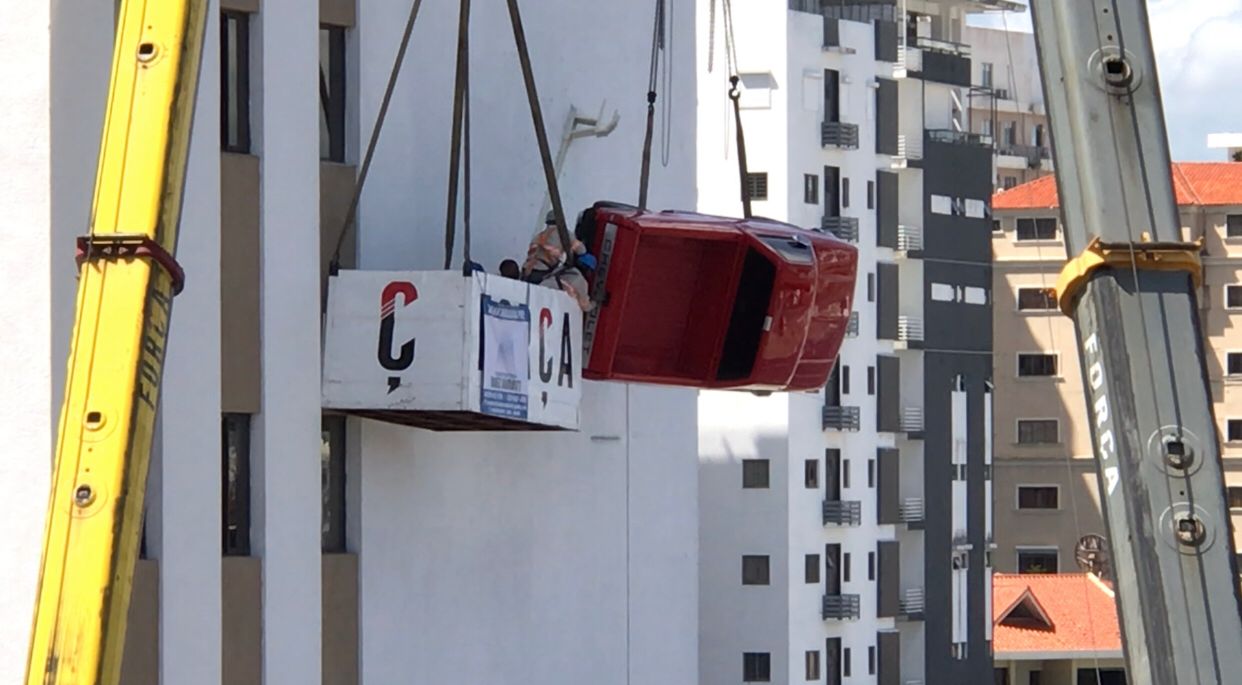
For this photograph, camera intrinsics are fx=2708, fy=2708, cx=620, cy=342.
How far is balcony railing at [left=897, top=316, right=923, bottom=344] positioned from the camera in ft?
239

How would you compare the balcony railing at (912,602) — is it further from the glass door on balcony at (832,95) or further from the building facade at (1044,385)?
the building facade at (1044,385)

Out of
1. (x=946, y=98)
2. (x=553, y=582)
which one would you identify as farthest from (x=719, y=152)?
(x=553, y=582)

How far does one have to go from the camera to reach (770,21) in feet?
220

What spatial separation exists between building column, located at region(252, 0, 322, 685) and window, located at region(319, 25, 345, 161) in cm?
76

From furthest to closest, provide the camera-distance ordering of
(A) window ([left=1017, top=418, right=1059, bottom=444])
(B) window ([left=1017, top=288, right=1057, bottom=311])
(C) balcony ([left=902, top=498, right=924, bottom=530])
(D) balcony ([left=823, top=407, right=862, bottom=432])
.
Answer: (A) window ([left=1017, top=418, right=1059, bottom=444]), (B) window ([left=1017, top=288, right=1057, bottom=311]), (C) balcony ([left=902, top=498, right=924, bottom=530]), (D) balcony ([left=823, top=407, right=862, bottom=432])

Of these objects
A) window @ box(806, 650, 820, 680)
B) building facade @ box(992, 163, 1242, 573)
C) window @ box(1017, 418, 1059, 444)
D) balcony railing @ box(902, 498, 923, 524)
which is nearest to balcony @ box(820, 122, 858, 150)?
balcony railing @ box(902, 498, 923, 524)

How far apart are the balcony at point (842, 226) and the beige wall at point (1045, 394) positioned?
87.1 ft

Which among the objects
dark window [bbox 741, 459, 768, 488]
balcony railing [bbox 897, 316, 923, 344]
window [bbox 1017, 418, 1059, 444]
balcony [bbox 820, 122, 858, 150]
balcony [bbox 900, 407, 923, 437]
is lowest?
dark window [bbox 741, 459, 768, 488]

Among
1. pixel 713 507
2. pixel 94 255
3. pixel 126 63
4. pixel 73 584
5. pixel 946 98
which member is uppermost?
pixel 946 98

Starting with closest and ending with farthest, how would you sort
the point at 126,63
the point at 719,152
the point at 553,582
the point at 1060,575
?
1. the point at 126,63
2. the point at 553,582
3. the point at 719,152
4. the point at 1060,575

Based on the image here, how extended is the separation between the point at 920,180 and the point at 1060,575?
21.7 meters

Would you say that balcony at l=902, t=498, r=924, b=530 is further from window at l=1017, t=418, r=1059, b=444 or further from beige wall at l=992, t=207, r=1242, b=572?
window at l=1017, t=418, r=1059, b=444

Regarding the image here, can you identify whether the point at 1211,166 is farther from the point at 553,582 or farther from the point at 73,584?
the point at 73,584

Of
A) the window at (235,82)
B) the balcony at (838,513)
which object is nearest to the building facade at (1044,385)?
the balcony at (838,513)
